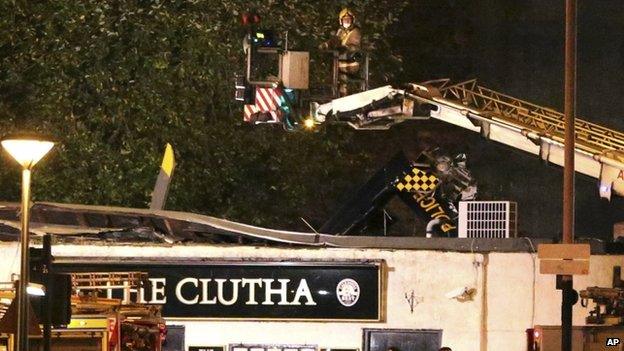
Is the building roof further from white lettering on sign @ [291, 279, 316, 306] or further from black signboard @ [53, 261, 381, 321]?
white lettering on sign @ [291, 279, 316, 306]

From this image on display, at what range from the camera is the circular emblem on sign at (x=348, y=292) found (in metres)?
23.2

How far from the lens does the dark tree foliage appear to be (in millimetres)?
28875

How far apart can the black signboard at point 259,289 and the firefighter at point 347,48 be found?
118 inches

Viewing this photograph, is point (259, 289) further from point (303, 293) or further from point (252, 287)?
point (303, 293)

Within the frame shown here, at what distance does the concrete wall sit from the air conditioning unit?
4.40 feet

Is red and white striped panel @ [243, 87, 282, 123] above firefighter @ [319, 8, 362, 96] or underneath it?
underneath

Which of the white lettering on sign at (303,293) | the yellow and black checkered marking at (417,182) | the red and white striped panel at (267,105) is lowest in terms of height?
the white lettering on sign at (303,293)

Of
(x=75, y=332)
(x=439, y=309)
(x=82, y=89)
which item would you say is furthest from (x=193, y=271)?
(x=82, y=89)

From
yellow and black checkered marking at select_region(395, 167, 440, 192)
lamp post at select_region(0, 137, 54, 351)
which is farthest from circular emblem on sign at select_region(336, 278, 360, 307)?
lamp post at select_region(0, 137, 54, 351)

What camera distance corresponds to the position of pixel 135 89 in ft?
95.9

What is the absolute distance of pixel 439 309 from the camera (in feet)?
75.4

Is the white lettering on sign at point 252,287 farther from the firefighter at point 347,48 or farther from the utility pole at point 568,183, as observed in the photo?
the utility pole at point 568,183

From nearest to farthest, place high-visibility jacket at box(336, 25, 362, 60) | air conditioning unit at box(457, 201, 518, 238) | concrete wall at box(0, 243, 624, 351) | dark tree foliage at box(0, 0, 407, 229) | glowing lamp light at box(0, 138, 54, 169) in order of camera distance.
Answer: glowing lamp light at box(0, 138, 54, 169), concrete wall at box(0, 243, 624, 351), air conditioning unit at box(457, 201, 518, 238), high-visibility jacket at box(336, 25, 362, 60), dark tree foliage at box(0, 0, 407, 229)

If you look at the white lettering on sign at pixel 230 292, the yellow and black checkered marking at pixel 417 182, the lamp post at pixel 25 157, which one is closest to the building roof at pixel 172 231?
the white lettering on sign at pixel 230 292
